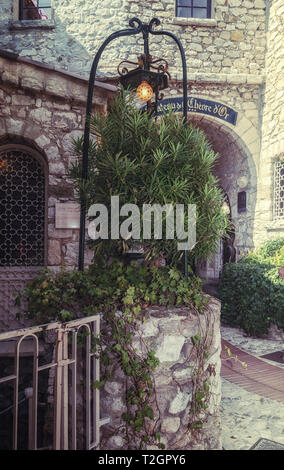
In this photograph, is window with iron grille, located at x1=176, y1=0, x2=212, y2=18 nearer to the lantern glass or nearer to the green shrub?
the lantern glass

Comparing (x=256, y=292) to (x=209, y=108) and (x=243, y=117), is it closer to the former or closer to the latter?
(x=243, y=117)

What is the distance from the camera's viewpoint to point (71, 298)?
2414 millimetres

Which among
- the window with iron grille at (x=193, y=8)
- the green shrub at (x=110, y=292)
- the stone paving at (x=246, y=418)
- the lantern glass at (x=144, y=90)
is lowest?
the stone paving at (x=246, y=418)

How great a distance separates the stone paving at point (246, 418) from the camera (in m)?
Answer: 2.68

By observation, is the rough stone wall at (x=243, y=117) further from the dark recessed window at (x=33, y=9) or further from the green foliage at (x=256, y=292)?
the dark recessed window at (x=33, y=9)

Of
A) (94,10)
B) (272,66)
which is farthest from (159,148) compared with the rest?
(94,10)

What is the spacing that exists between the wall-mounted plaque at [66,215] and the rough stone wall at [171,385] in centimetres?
310

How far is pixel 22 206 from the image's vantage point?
5238 millimetres

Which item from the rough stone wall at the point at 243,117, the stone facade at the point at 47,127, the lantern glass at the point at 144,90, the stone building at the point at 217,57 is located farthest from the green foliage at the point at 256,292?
the lantern glass at the point at 144,90

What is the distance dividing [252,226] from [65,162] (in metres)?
4.66

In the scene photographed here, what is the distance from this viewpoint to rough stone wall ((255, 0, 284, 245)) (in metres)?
7.06

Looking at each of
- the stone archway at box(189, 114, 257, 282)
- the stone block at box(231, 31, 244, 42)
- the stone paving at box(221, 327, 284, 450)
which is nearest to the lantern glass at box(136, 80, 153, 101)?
the stone paving at box(221, 327, 284, 450)

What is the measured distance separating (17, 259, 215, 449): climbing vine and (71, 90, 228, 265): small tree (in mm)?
207

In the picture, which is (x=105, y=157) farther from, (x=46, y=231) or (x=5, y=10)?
(x=5, y=10)
